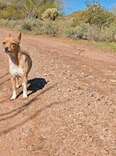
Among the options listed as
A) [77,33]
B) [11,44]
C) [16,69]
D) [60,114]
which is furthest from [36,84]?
[77,33]

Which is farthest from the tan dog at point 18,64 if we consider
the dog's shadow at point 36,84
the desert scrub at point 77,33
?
the desert scrub at point 77,33

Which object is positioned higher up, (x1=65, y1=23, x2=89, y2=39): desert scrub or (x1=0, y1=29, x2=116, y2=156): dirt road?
(x1=0, y1=29, x2=116, y2=156): dirt road

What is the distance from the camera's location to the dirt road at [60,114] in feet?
24.0

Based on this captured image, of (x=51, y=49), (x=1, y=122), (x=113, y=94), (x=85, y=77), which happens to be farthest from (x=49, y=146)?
(x=51, y=49)

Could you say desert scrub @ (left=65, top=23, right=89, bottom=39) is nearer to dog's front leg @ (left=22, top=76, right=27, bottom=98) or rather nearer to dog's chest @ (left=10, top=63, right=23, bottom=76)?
dog's front leg @ (left=22, top=76, right=27, bottom=98)

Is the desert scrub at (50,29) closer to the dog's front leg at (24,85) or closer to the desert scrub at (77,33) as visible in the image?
the desert scrub at (77,33)

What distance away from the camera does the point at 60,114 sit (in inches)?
341

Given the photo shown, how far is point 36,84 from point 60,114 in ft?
7.13

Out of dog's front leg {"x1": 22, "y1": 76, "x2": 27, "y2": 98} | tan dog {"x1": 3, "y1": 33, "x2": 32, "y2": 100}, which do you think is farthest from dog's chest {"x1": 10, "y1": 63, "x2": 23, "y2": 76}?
dog's front leg {"x1": 22, "y1": 76, "x2": 27, "y2": 98}

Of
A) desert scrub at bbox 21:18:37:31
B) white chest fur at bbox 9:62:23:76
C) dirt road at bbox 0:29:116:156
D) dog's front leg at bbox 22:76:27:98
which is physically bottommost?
desert scrub at bbox 21:18:37:31

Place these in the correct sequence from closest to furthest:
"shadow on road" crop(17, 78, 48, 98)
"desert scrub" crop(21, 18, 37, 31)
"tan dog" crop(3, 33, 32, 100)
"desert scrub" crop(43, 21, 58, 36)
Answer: "tan dog" crop(3, 33, 32, 100), "shadow on road" crop(17, 78, 48, 98), "desert scrub" crop(43, 21, 58, 36), "desert scrub" crop(21, 18, 37, 31)

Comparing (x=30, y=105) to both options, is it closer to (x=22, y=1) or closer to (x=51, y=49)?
(x=51, y=49)

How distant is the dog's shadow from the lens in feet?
34.0

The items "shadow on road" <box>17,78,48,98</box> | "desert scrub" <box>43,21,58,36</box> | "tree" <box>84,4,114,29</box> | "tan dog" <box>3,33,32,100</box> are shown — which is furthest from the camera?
"tree" <box>84,4,114,29</box>
